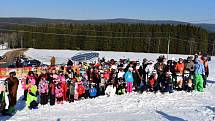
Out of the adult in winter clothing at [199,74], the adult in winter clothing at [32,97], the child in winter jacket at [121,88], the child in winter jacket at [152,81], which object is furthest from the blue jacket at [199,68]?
the adult in winter clothing at [32,97]

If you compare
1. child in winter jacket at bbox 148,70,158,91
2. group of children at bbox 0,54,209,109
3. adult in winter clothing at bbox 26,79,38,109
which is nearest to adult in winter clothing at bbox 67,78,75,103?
group of children at bbox 0,54,209,109

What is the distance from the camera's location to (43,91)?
1878 cm

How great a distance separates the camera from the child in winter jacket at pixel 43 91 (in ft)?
61.6

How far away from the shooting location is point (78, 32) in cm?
13638

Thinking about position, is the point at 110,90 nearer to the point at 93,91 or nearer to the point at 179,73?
the point at 93,91

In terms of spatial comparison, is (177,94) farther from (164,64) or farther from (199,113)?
(199,113)

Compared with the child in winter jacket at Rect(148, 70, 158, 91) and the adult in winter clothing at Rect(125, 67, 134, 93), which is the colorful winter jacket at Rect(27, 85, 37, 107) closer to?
the adult in winter clothing at Rect(125, 67, 134, 93)

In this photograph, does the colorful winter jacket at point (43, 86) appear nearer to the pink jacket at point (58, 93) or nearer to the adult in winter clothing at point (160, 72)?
the pink jacket at point (58, 93)

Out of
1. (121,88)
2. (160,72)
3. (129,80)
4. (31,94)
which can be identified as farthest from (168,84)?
(31,94)

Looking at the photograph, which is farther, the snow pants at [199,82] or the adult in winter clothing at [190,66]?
the adult in winter clothing at [190,66]

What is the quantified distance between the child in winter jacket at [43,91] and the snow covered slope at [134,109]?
519 millimetres

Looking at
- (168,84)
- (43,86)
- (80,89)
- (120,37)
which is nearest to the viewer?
(43,86)

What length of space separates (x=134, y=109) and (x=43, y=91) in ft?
13.6

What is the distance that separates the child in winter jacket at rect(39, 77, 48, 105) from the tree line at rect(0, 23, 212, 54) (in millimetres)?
105493
